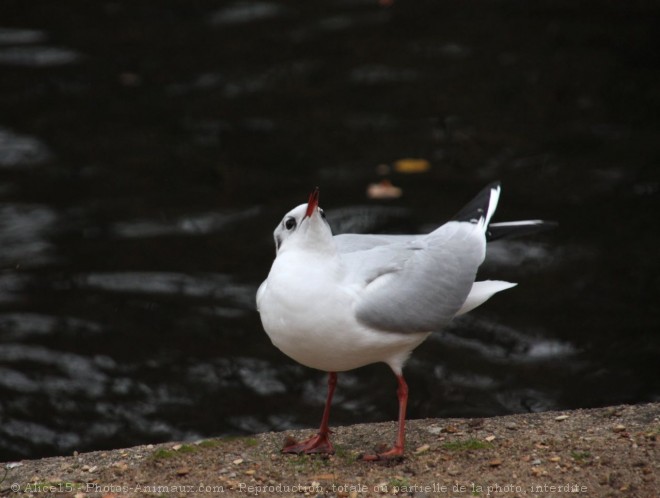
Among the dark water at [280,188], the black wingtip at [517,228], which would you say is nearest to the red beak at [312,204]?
the black wingtip at [517,228]

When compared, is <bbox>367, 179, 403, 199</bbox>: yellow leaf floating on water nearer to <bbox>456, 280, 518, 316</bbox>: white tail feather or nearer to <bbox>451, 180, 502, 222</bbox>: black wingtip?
<bbox>451, 180, 502, 222</bbox>: black wingtip

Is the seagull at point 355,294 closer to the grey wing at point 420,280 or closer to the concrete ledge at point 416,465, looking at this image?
the grey wing at point 420,280

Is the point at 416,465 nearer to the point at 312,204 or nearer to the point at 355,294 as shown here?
the point at 355,294

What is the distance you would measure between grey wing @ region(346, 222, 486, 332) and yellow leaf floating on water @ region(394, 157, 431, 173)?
12.1 feet

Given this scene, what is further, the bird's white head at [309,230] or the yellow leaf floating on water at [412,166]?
the yellow leaf floating on water at [412,166]

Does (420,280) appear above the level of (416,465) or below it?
above

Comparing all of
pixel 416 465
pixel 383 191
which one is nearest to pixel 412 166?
pixel 383 191

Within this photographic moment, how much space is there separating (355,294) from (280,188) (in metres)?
4.19

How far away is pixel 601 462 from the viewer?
4.07 m

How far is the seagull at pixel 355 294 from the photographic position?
4.09m

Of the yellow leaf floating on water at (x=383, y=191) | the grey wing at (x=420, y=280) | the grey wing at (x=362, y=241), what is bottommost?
the grey wing at (x=420, y=280)

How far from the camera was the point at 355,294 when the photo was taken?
→ 4176 millimetres

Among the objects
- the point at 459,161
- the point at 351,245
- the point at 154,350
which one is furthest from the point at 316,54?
the point at 351,245

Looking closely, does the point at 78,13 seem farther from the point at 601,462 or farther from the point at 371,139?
the point at 601,462
